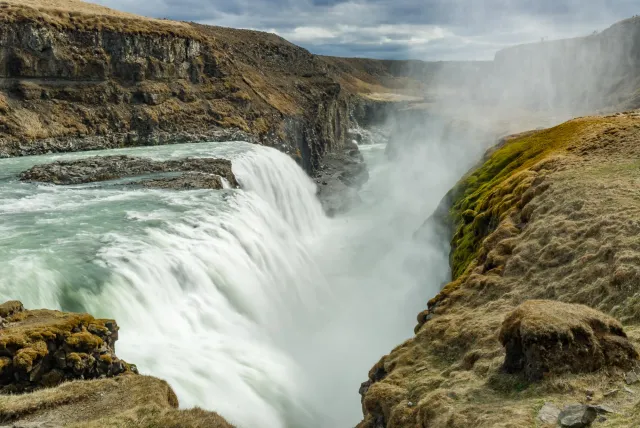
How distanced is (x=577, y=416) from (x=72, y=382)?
34.6ft

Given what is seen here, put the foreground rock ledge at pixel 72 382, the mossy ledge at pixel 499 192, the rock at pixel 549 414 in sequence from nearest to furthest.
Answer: the rock at pixel 549 414 → the foreground rock ledge at pixel 72 382 → the mossy ledge at pixel 499 192

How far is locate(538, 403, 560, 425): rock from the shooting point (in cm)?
976

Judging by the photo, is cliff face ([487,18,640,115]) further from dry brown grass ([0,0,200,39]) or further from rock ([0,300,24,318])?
rock ([0,300,24,318])

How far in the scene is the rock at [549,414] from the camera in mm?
9756

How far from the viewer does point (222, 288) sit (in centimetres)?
2675

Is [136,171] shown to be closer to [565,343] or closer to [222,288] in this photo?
[222,288]

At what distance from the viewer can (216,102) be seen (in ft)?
265

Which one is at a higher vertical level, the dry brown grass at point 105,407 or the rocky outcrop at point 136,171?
the rocky outcrop at point 136,171

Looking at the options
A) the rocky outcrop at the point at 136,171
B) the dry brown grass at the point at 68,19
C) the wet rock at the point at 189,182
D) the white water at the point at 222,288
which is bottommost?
the white water at the point at 222,288

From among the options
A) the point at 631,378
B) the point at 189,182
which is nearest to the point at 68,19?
the point at 189,182

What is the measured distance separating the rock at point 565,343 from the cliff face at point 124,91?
56.6 metres

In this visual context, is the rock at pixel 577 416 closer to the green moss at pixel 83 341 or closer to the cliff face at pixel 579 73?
the green moss at pixel 83 341

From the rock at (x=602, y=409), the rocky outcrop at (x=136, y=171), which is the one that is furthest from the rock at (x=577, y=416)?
the rocky outcrop at (x=136, y=171)

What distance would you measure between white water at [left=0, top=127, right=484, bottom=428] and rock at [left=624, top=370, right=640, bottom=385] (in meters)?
11.6
